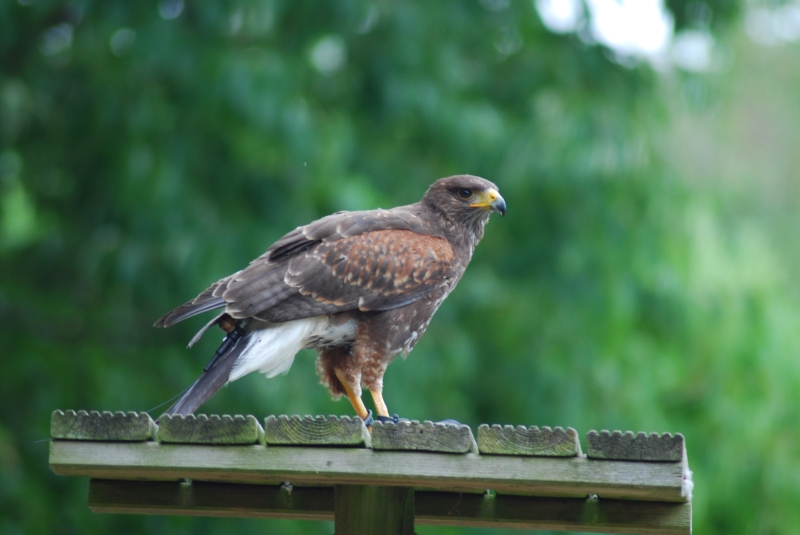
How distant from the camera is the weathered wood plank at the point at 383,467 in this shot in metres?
3.66

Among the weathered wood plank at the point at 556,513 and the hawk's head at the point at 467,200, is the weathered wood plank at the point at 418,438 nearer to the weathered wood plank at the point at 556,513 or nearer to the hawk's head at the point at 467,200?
the weathered wood plank at the point at 556,513

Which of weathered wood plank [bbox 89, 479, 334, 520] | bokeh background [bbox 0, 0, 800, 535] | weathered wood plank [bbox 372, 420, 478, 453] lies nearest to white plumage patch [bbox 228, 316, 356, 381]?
weathered wood plank [bbox 89, 479, 334, 520]

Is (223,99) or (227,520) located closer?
(223,99)

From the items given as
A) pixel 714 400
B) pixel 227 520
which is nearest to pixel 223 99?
pixel 227 520

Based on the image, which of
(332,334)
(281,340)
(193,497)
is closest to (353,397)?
(332,334)

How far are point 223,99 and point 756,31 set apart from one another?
20.6 metres

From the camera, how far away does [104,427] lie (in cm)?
385

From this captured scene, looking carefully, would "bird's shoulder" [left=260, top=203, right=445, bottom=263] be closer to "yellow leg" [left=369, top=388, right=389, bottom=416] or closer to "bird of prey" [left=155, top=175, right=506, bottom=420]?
"bird of prey" [left=155, top=175, right=506, bottom=420]

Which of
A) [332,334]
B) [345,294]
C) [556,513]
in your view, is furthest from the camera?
[332,334]

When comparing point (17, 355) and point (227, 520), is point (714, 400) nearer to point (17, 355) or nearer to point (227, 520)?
point (227, 520)

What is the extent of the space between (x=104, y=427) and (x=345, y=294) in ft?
4.67

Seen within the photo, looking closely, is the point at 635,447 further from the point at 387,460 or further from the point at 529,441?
the point at 387,460

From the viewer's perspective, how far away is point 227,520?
9609 mm

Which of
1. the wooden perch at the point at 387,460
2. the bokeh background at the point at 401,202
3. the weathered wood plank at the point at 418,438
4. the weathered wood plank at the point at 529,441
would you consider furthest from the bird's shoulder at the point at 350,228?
the bokeh background at the point at 401,202
